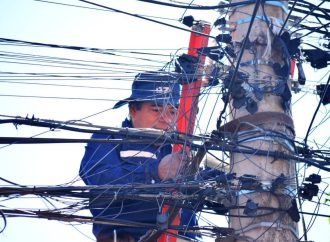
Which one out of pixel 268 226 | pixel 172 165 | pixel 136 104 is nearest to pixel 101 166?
pixel 172 165

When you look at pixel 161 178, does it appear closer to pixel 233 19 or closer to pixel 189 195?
pixel 189 195

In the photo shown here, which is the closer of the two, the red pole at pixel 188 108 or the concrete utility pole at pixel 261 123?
the concrete utility pole at pixel 261 123

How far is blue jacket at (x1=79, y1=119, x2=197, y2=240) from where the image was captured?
865cm

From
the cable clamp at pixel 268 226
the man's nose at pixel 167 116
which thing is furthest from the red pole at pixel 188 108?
the cable clamp at pixel 268 226

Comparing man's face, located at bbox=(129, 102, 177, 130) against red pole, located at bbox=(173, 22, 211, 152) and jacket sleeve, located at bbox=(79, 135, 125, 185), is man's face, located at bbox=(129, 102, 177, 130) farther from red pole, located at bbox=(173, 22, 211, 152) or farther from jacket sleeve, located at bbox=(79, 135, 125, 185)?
jacket sleeve, located at bbox=(79, 135, 125, 185)

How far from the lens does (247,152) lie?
7.97 meters

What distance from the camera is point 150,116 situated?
9758 millimetres

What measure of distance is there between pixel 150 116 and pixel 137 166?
3.46 ft

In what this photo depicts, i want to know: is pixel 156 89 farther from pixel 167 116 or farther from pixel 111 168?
pixel 111 168

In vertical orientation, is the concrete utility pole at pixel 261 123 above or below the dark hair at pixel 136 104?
below

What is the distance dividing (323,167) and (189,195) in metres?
1.37

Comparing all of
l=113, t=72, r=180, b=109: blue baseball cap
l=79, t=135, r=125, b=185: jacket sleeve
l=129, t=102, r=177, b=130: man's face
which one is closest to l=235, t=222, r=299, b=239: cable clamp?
l=79, t=135, r=125, b=185: jacket sleeve

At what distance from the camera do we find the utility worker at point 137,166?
860cm

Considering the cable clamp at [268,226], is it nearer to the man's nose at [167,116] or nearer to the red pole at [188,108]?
the red pole at [188,108]
